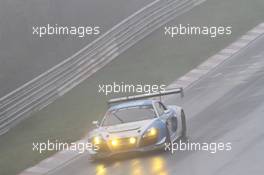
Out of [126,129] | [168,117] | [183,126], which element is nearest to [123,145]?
[126,129]

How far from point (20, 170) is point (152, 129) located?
9.58ft

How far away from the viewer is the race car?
15.1 metres

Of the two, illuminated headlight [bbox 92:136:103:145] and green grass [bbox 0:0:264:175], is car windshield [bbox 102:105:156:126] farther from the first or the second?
green grass [bbox 0:0:264:175]

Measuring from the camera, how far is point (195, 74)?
20.5 metres

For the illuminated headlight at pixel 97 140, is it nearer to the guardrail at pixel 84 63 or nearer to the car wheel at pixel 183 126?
the car wheel at pixel 183 126

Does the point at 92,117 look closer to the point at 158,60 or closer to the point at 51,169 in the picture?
the point at 51,169

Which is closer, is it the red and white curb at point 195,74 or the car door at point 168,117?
the red and white curb at point 195,74

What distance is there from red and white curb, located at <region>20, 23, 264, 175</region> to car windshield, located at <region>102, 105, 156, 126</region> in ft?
2.62

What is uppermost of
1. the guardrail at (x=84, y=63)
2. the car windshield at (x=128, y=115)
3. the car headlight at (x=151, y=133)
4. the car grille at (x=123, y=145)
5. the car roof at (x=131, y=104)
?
the guardrail at (x=84, y=63)

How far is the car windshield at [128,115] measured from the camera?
15.9 m

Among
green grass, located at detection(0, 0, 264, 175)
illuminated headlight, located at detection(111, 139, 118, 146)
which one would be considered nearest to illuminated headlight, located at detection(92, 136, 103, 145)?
illuminated headlight, located at detection(111, 139, 118, 146)

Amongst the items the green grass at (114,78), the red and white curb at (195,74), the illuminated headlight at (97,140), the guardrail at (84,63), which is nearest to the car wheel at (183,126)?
the green grass at (114,78)

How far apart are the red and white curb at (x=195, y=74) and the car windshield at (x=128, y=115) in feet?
2.62

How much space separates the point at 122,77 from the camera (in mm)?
18031
